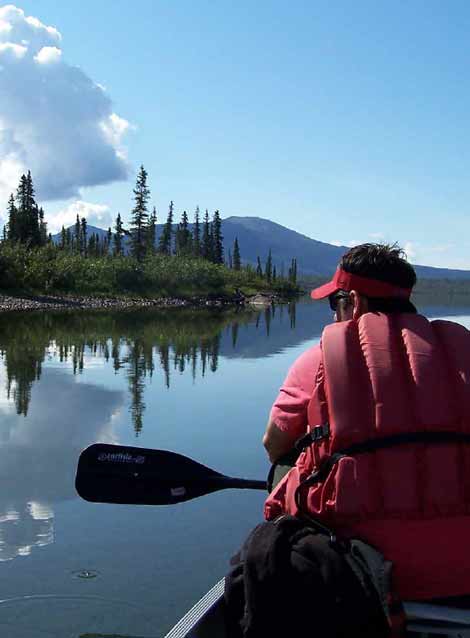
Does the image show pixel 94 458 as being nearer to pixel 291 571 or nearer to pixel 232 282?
pixel 291 571

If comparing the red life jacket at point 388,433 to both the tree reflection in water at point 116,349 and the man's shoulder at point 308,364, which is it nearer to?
the man's shoulder at point 308,364

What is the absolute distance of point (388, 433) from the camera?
2.38 metres

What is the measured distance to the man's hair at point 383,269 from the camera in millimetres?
2795

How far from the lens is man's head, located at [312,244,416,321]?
2.79m

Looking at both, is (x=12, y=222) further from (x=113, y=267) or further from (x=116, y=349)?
(x=116, y=349)

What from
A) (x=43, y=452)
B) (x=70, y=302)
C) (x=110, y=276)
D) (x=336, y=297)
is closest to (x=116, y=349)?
(x=43, y=452)

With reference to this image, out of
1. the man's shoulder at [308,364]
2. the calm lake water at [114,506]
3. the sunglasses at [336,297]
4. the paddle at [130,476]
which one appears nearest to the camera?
the man's shoulder at [308,364]

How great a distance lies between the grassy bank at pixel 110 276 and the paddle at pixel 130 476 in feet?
195

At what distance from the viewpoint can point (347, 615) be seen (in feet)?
7.65

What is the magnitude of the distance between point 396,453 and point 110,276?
78210 millimetres

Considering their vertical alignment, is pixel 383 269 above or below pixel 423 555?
above

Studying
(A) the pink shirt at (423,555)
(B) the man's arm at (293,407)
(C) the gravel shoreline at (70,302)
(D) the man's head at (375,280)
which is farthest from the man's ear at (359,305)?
(C) the gravel shoreline at (70,302)

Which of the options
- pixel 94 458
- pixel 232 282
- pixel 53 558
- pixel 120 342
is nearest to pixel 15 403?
pixel 53 558

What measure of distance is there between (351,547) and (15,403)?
11391 mm
